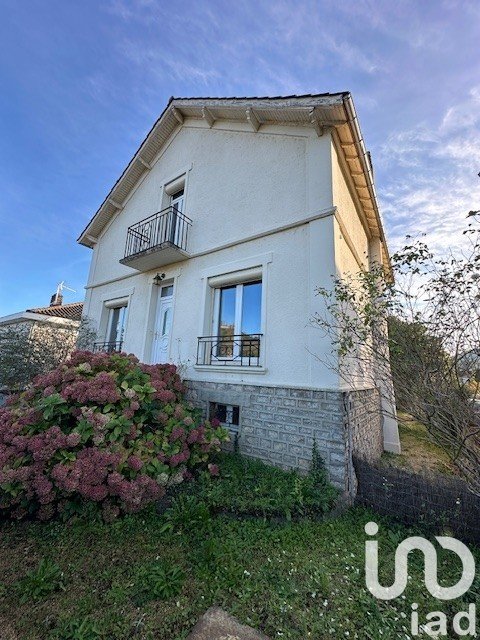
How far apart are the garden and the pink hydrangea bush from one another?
0.06 ft

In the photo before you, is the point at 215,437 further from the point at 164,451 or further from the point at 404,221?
the point at 404,221

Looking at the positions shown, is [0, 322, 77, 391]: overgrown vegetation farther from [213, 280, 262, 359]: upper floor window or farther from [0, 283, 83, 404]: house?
[213, 280, 262, 359]: upper floor window

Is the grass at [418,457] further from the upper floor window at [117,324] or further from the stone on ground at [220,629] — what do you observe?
the upper floor window at [117,324]

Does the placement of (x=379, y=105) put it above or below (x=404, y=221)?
above

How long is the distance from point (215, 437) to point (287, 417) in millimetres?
1392

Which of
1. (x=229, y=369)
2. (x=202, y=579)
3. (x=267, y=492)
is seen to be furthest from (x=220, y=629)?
(x=229, y=369)

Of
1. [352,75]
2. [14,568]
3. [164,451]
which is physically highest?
[352,75]

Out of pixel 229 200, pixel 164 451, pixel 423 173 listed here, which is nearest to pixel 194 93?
pixel 229 200

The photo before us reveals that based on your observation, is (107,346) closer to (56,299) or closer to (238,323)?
(238,323)

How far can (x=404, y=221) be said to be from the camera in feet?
22.1

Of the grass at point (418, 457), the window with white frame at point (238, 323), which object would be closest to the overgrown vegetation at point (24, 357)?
the window with white frame at point (238, 323)

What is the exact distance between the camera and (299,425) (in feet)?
16.6

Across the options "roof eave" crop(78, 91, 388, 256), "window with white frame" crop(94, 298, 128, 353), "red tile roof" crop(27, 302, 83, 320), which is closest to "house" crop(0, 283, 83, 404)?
"red tile roof" crop(27, 302, 83, 320)

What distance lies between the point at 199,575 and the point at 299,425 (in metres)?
2.70
